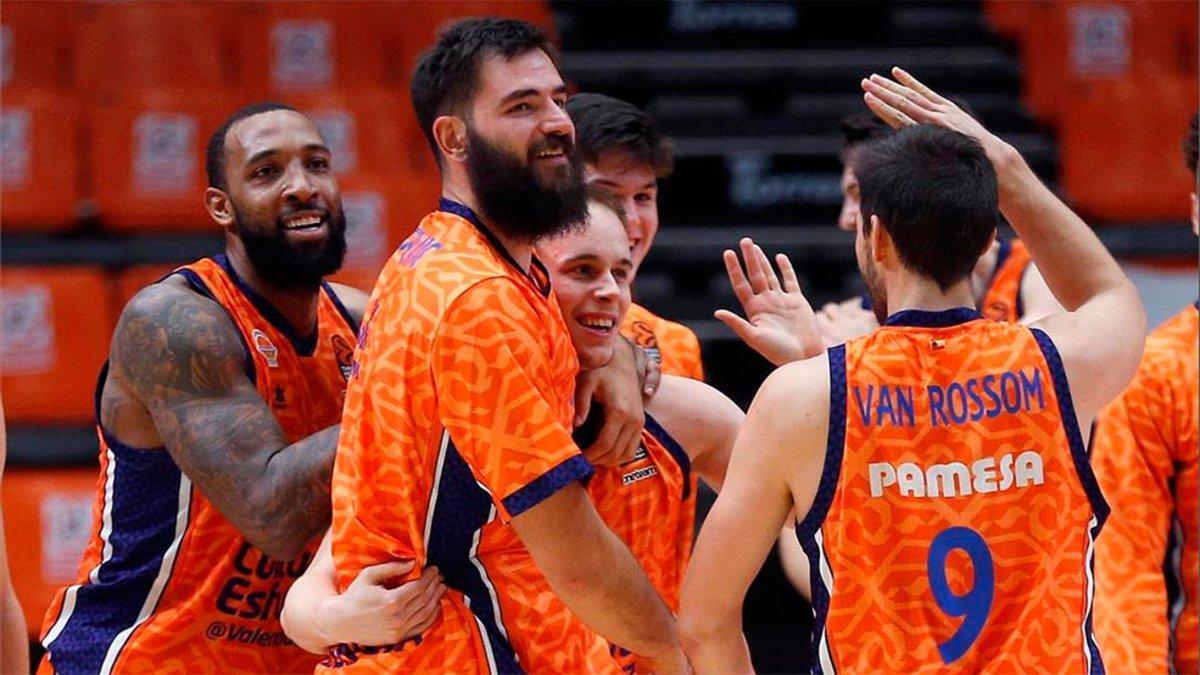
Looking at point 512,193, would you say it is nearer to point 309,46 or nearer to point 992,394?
point 992,394

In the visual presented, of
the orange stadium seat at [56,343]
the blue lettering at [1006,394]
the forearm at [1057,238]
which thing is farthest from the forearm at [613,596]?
the orange stadium seat at [56,343]

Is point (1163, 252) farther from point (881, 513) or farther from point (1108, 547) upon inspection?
point (881, 513)

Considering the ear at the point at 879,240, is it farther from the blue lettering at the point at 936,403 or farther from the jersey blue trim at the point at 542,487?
the jersey blue trim at the point at 542,487

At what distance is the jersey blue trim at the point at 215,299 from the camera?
3572mm

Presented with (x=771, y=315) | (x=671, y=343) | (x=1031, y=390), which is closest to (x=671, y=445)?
(x=771, y=315)

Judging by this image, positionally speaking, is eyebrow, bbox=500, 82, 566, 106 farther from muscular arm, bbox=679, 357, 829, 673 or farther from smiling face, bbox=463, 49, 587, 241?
muscular arm, bbox=679, 357, 829, 673

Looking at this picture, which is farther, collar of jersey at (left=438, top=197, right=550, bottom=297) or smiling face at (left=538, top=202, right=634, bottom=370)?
smiling face at (left=538, top=202, right=634, bottom=370)

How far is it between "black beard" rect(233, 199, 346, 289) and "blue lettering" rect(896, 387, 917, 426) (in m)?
1.51

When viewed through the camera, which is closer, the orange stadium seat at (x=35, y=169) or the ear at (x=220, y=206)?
the ear at (x=220, y=206)

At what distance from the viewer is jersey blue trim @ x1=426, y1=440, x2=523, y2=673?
2938mm

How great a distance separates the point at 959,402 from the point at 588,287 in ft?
2.82

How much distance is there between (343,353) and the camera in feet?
12.5

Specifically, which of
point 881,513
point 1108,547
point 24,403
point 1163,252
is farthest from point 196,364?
point 1163,252

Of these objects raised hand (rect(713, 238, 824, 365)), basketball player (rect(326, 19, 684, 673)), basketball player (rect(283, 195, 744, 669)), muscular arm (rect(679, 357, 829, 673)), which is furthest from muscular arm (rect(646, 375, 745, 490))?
muscular arm (rect(679, 357, 829, 673))
